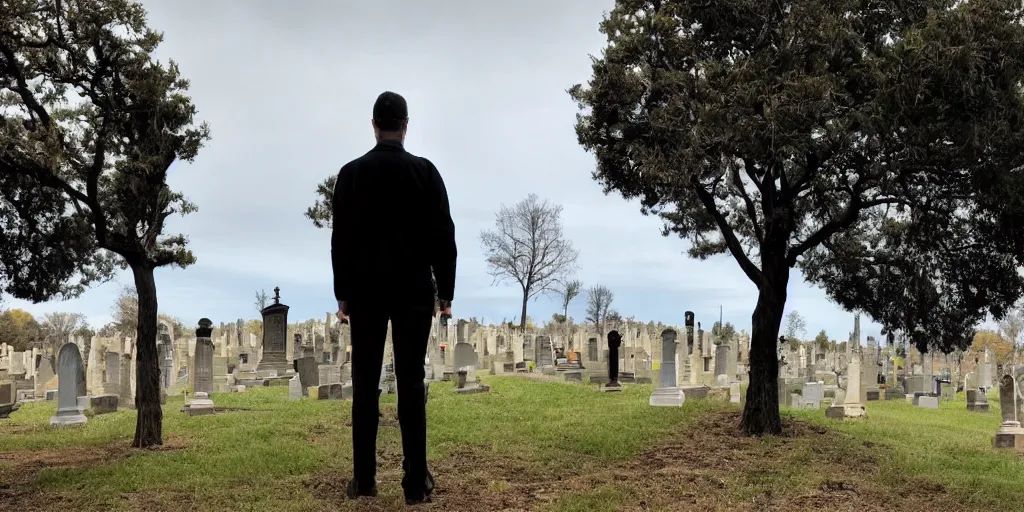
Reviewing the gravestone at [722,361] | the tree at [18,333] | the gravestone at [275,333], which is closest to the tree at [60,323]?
the tree at [18,333]

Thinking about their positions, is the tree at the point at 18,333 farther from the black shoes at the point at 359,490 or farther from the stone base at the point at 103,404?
the black shoes at the point at 359,490

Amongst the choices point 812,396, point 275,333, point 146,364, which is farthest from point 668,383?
point 275,333

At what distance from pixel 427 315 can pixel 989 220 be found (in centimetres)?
974

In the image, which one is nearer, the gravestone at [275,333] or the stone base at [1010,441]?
the stone base at [1010,441]

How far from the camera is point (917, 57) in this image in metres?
8.88

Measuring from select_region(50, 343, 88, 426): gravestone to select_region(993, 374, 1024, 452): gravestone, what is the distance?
1526 centimetres

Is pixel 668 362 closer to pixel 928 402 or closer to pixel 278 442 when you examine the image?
pixel 278 442

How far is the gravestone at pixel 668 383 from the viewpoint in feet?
50.3

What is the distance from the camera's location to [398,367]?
4.74 metres

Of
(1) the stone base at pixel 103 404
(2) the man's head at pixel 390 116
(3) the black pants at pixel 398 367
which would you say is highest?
(2) the man's head at pixel 390 116

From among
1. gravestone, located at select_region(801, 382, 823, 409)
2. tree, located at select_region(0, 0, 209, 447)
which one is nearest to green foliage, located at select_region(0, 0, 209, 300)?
tree, located at select_region(0, 0, 209, 447)

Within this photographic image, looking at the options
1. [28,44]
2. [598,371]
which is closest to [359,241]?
[28,44]

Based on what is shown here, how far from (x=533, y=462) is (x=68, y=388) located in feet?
29.6

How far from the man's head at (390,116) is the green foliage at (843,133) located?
20.6 ft
